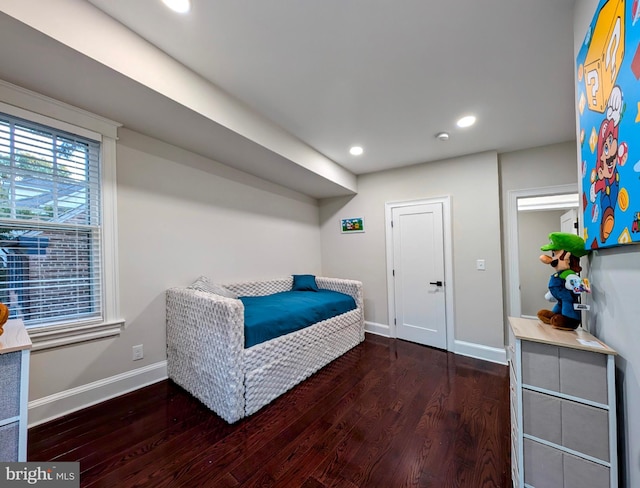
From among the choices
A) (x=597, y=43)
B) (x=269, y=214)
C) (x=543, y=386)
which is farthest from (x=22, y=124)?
(x=543, y=386)

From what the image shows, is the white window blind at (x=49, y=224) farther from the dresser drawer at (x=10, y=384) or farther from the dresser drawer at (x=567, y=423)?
the dresser drawer at (x=567, y=423)

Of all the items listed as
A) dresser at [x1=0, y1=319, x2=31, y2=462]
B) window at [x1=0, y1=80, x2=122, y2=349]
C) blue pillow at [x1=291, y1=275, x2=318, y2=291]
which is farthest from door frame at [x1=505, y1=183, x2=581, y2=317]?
window at [x1=0, y1=80, x2=122, y2=349]

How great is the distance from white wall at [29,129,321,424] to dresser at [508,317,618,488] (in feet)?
9.12

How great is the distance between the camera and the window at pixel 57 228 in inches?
68.9

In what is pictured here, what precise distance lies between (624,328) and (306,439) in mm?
1777

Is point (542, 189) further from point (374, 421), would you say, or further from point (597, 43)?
point (374, 421)

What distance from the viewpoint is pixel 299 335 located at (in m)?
2.48

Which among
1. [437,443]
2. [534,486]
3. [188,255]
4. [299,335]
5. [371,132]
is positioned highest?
[371,132]

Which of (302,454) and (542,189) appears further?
(542,189)

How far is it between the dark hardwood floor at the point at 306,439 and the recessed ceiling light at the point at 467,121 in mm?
2552

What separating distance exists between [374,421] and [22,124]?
333 cm

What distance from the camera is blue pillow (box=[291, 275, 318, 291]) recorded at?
3.77 metres

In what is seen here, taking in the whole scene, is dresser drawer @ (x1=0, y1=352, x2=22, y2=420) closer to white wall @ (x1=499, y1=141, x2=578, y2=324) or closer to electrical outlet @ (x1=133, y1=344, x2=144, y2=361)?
electrical outlet @ (x1=133, y1=344, x2=144, y2=361)

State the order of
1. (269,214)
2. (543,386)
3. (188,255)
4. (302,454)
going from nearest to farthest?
(543,386) < (302,454) < (188,255) < (269,214)
